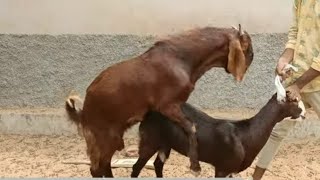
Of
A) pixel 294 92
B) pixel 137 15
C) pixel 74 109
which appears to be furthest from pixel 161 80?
pixel 137 15

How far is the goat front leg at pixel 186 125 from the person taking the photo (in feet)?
11.0

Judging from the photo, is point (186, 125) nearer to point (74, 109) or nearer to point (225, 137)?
point (225, 137)

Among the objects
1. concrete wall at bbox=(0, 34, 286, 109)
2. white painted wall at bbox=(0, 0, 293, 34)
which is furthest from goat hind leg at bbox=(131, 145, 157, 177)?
concrete wall at bbox=(0, 34, 286, 109)

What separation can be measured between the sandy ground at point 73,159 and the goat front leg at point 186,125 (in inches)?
52.1

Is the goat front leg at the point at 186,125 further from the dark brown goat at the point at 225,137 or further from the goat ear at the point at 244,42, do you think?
the goat ear at the point at 244,42

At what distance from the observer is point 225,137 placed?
3770 mm

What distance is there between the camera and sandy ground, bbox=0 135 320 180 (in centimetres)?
502

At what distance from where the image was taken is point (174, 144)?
3740 mm

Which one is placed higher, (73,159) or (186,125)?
(186,125)

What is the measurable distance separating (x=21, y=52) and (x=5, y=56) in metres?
0.15

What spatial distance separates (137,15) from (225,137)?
2177 millimetres

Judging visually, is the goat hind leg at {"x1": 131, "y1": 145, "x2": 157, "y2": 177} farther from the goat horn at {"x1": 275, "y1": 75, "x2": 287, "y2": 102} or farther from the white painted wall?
the white painted wall

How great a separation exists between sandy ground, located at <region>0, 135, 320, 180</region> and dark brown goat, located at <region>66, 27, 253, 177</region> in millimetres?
1398

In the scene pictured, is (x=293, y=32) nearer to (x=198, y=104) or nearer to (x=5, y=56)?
(x=198, y=104)
